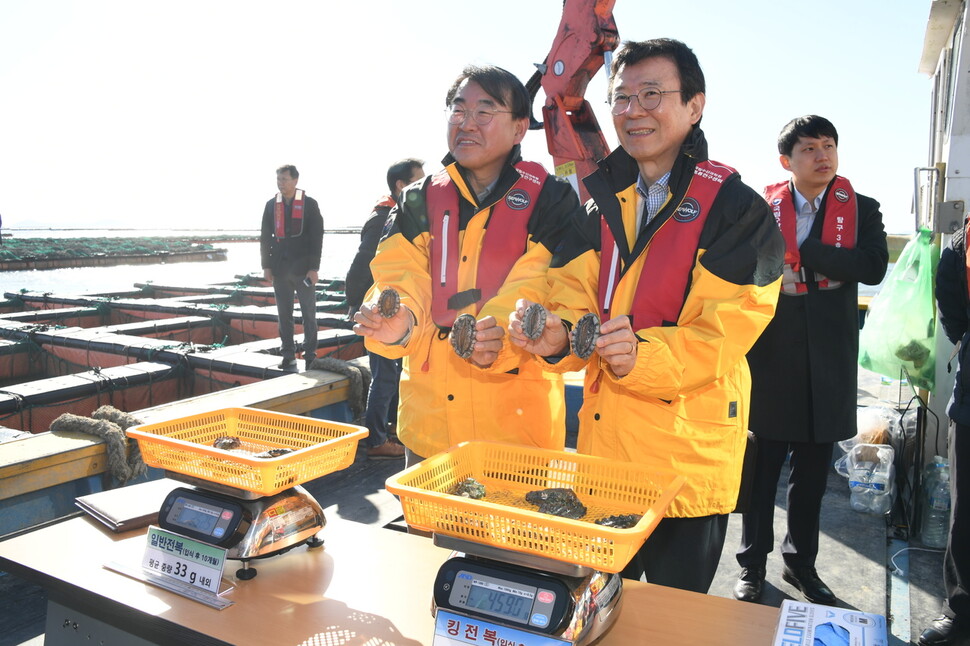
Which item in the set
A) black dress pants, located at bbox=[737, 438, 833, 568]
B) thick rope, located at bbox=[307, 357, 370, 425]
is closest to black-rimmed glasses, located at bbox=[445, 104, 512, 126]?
black dress pants, located at bbox=[737, 438, 833, 568]

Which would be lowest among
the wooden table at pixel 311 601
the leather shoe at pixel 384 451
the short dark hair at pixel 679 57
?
the leather shoe at pixel 384 451

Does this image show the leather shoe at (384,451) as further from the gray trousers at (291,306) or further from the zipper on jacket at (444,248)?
the zipper on jacket at (444,248)

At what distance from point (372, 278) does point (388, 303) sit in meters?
2.70

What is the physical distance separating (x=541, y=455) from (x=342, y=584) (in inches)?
21.3

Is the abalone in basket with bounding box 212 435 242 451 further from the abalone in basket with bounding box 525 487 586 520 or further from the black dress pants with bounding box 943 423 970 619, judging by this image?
the black dress pants with bounding box 943 423 970 619

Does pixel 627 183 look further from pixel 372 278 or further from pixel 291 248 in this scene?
pixel 291 248

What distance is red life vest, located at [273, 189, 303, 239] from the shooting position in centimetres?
597

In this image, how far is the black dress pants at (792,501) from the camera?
2.70 meters

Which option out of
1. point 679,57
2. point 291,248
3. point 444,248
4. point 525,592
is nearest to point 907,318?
point 679,57

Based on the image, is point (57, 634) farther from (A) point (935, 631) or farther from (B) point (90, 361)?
(B) point (90, 361)

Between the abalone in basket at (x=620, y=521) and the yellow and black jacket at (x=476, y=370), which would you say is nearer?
the abalone in basket at (x=620, y=521)

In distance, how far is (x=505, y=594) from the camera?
118cm

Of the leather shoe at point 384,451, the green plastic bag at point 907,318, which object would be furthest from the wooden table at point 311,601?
the leather shoe at point 384,451

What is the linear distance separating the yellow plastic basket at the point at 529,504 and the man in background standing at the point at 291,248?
4.66 meters
